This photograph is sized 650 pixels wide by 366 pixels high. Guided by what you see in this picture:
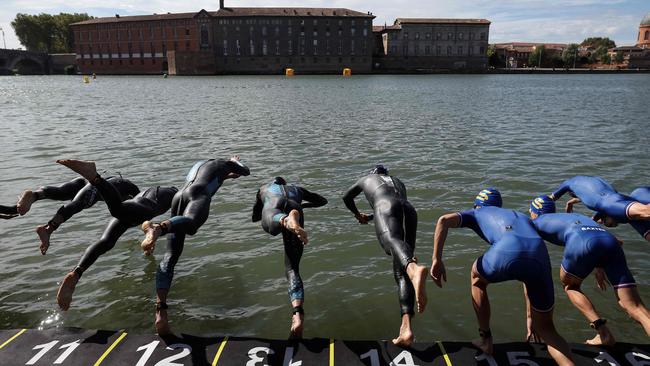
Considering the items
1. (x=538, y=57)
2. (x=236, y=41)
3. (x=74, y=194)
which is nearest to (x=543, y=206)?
(x=74, y=194)

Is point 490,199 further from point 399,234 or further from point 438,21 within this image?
point 438,21

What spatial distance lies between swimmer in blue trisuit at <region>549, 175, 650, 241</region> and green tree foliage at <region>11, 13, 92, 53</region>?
17426cm

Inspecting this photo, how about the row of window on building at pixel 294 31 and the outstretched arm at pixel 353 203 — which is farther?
the row of window on building at pixel 294 31

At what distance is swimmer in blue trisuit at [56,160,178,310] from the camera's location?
587 centimetres

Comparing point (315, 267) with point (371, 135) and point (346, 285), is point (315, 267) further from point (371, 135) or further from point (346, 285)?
point (371, 135)

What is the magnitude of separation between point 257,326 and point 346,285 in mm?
1824

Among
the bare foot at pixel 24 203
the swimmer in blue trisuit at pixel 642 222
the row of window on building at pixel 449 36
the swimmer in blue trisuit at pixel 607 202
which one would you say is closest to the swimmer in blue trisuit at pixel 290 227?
the bare foot at pixel 24 203

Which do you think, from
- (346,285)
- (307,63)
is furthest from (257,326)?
(307,63)

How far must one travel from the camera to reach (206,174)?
24.1 ft

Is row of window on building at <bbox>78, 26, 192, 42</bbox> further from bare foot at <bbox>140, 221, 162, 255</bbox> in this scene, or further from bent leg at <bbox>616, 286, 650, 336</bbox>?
bent leg at <bbox>616, 286, 650, 336</bbox>

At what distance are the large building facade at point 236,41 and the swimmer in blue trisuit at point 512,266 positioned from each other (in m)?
122

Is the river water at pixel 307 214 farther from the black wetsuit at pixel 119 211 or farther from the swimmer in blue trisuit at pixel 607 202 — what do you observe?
the swimmer in blue trisuit at pixel 607 202

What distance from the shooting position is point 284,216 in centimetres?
574

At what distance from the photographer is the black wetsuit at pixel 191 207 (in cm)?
577
